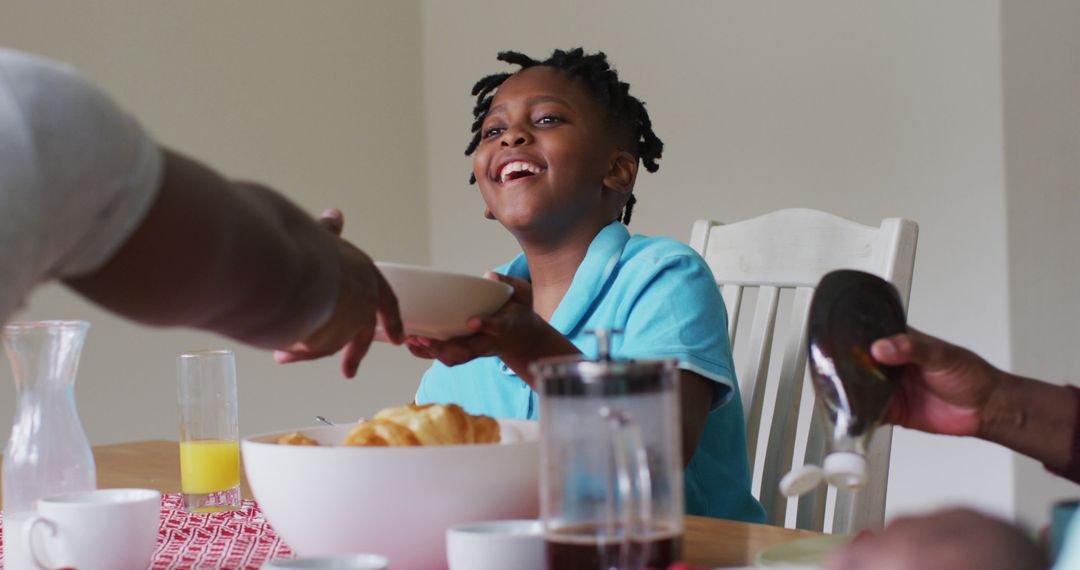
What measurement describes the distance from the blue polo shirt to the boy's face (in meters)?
0.06

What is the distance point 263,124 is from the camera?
3.62 m

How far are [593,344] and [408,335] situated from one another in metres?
0.42

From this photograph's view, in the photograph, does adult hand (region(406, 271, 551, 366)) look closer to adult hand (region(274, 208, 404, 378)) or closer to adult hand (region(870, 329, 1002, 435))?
adult hand (region(274, 208, 404, 378))

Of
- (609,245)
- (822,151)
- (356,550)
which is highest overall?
(822,151)

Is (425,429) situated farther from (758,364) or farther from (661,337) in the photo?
(758,364)

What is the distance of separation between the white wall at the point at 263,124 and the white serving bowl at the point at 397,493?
2503mm

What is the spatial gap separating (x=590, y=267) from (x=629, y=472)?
2.76ft

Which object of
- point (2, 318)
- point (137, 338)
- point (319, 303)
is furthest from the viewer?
point (137, 338)

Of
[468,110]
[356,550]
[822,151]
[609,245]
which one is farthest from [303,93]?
[356,550]

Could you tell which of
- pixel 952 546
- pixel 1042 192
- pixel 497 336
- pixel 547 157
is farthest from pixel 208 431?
pixel 1042 192

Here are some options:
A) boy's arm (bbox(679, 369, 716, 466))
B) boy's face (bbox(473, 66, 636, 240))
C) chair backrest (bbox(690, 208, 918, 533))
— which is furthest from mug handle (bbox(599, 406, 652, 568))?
boy's face (bbox(473, 66, 636, 240))

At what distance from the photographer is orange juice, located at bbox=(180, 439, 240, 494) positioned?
3.95ft

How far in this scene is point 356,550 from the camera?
0.84 m

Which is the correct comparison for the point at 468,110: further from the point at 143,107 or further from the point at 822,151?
the point at 822,151
